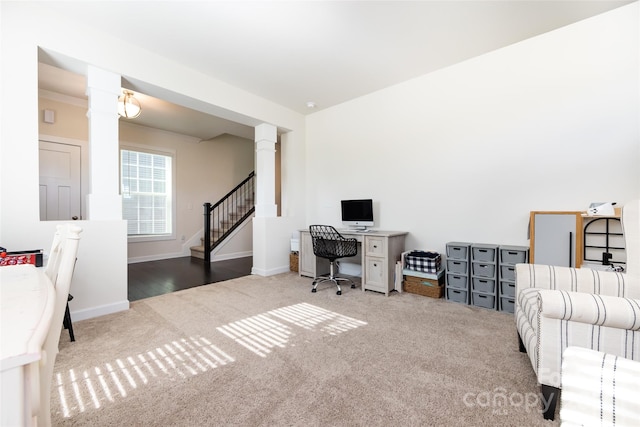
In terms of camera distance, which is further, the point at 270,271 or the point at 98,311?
the point at 270,271

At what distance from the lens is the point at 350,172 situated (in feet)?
14.4

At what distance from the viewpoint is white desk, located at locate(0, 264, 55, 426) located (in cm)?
45

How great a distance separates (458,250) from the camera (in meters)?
3.08

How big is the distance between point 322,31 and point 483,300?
10.5ft

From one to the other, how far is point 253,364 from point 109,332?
1.42m

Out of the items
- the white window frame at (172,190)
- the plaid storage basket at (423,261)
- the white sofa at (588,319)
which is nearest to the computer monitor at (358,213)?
the plaid storage basket at (423,261)

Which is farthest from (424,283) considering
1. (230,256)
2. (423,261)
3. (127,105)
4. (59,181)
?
(59,181)

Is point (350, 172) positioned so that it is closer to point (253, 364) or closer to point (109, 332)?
point (253, 364)

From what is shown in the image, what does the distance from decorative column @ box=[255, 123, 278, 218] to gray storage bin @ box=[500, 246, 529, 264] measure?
3157 mm

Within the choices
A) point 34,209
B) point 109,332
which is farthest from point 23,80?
point 109,332

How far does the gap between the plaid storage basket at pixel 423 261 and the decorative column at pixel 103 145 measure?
3.29m

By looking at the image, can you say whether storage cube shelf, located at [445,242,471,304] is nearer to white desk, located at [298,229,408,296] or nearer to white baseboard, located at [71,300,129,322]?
white desk, located at [298,229,408,296]

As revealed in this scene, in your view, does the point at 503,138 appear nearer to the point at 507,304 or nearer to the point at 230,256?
the point at 507,304

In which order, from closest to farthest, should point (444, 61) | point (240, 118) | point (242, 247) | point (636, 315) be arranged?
point (636, 315)
point (444, 61)
point (240, 118)
point (242, 247)
